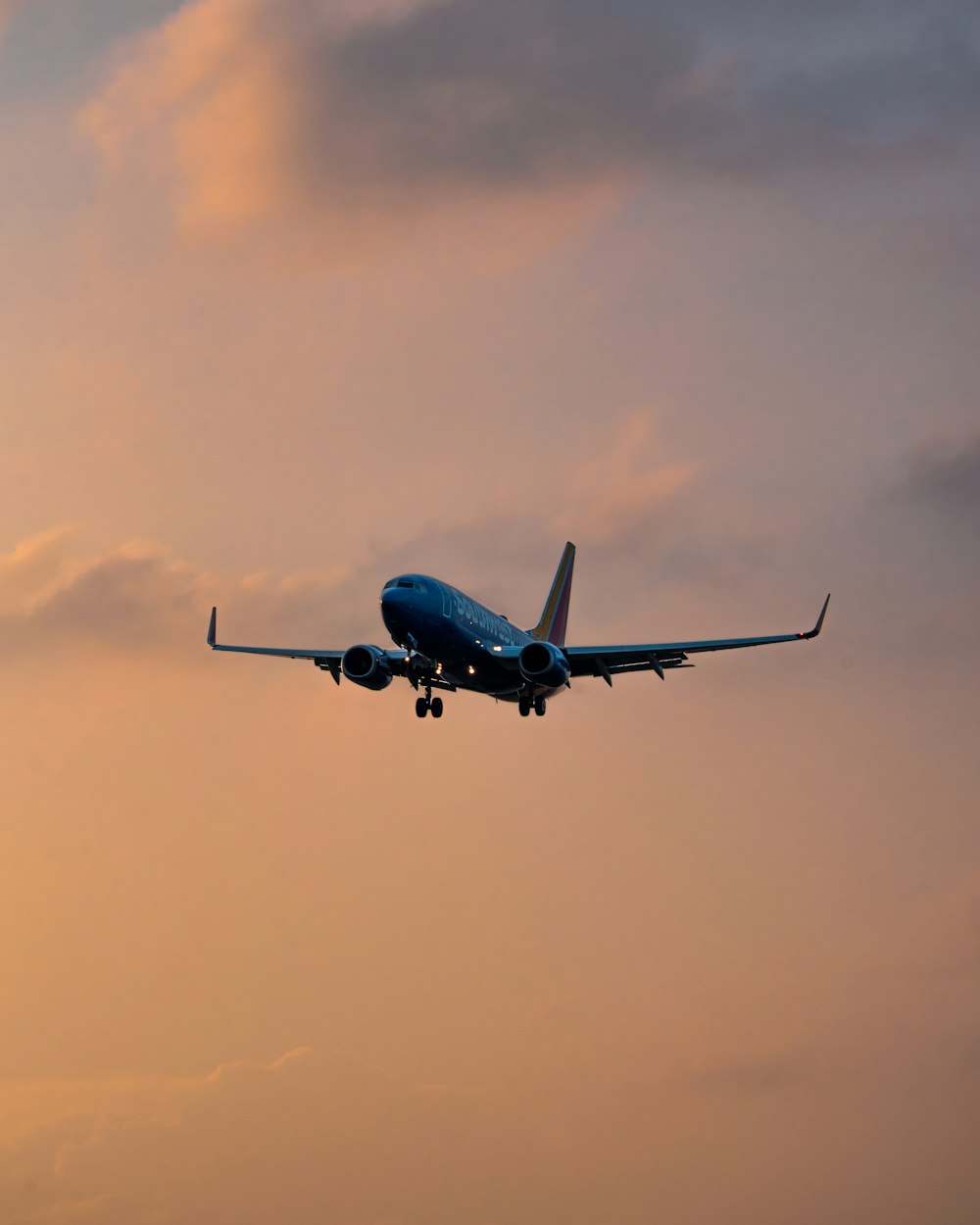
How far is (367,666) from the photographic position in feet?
246

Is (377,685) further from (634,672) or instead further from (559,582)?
(559,582)

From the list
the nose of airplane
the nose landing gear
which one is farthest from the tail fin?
the nose of airplane

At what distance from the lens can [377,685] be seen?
7519 cm

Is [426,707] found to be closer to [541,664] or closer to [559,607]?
[541,664]

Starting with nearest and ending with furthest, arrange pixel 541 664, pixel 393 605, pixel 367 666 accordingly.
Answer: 1. pixel 393 605
2. pixel 541 664
3. pixel 367 666

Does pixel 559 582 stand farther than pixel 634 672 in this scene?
Yes

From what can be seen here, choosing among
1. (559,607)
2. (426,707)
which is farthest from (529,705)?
(559,607)

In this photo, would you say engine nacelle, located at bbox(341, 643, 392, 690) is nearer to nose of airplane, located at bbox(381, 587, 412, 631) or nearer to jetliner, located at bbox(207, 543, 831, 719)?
jetliner, located at bbox(207, 543, 831, 719)

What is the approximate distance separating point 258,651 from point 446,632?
20.5 metres

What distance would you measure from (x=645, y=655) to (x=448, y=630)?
12.3 meters

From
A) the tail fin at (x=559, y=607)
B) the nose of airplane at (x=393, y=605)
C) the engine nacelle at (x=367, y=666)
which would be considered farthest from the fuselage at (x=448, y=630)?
the tail fin at (x=559, y=607)

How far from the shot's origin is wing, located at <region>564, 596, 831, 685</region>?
7512 centimetres

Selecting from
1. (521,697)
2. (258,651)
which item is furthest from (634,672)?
(258,651)

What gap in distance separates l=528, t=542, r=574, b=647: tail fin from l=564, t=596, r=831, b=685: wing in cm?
1513
